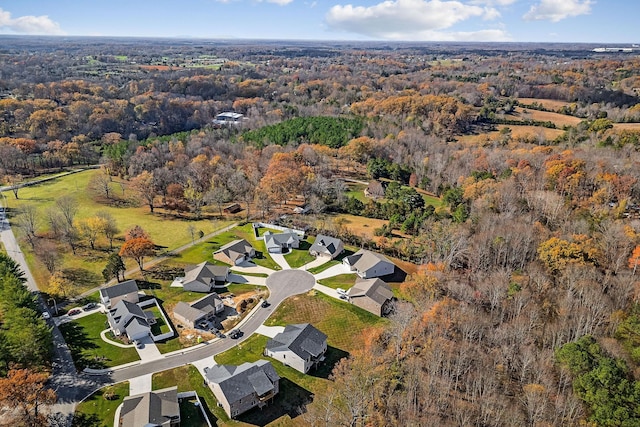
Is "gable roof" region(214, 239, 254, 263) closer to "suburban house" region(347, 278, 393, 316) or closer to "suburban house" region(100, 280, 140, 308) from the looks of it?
"suburban house" region(100, 280, 140, 308)

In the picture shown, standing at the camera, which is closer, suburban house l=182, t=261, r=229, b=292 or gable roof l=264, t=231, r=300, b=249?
suburban house l=182, t=261, r=229, b=292

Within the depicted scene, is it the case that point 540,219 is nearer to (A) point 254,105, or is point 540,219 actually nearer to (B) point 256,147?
(B) point 256,147

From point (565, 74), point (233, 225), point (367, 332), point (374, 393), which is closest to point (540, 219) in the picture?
point (367, 332)

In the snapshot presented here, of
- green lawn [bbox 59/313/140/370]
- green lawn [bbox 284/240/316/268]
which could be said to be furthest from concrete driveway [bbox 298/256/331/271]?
green lawn [bbox 59/313/140/370]

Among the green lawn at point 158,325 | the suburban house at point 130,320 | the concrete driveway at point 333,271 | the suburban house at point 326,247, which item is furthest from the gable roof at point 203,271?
the suburban house at point 326,247

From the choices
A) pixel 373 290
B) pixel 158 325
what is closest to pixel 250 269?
pixel 158 325

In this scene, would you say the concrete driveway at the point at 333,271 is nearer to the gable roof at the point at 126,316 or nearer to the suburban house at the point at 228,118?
the gable roof at the point at 126,316
